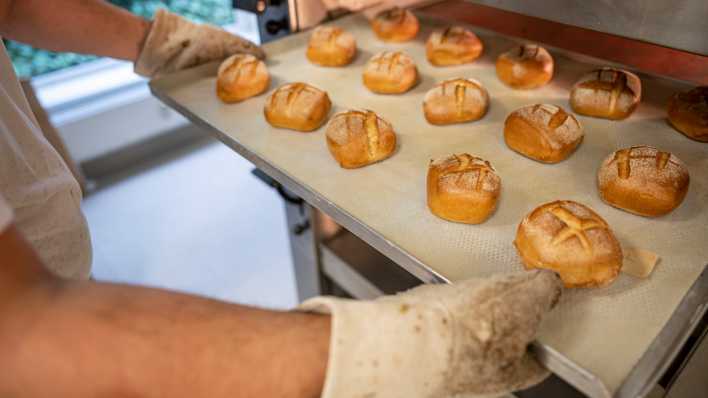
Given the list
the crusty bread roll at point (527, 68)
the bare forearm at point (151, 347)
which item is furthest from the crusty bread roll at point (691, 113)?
the bare forearm at point (151, 347)

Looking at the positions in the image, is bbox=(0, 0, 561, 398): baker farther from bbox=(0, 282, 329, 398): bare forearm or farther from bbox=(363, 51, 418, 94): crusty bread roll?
bbox=(363, 51, 418, 94): crusty bread roll

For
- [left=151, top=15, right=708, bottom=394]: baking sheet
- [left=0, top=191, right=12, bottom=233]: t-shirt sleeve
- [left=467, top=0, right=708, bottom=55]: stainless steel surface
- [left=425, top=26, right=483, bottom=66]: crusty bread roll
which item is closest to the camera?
[left=0, top=191, right=12, bottom=233]: t-shirt sleeve

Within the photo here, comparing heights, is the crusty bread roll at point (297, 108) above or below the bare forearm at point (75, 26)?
below

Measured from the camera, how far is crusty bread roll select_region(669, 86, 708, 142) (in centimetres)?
110

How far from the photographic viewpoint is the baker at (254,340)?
0.53 metres

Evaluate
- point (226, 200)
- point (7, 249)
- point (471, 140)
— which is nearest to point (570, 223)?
point (471, 140)

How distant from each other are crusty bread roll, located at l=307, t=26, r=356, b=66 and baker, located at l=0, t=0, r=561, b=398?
37.7 inches

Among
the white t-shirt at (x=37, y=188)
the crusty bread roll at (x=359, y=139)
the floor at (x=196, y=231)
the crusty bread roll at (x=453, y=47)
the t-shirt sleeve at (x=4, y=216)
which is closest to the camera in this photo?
the t-shirt sleeve at (x=4, y=216)

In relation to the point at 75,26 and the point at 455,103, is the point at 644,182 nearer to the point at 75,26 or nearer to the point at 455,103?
the point at 455,103

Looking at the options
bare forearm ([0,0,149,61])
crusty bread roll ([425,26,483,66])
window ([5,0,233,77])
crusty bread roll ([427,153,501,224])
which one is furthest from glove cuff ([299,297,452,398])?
window ([5,0,233,77])

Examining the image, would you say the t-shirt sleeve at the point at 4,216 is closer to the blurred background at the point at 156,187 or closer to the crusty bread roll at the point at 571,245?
the crusty bread roll at the point at 571,245

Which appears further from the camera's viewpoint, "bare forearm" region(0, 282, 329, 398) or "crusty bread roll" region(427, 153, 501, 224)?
"crusty bread roll" region(427, 153, 501, 224)

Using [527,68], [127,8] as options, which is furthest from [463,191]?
[127,8]

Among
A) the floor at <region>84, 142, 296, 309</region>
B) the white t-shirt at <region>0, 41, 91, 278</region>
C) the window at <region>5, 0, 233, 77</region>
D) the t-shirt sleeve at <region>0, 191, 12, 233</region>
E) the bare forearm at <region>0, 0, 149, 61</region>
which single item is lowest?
the floor at <region>84, 142, 296, 309</region>
